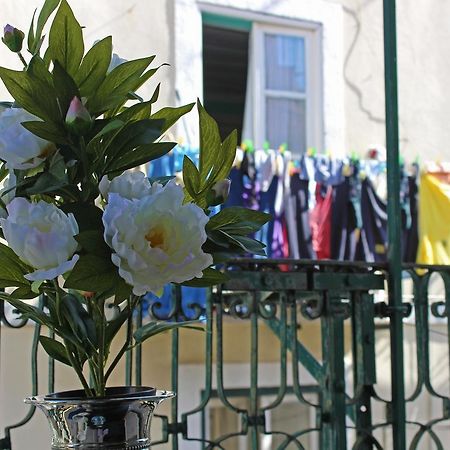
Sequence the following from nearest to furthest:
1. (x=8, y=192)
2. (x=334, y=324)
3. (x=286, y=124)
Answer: (x=8, y=192)
(x=334, y=324)
(x=286, y=124)

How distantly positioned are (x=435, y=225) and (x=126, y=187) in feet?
17.6

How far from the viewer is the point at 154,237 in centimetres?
97

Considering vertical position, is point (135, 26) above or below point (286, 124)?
above

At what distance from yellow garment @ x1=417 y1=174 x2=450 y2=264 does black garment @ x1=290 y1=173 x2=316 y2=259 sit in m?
0.92

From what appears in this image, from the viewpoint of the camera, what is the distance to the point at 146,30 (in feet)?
19.5

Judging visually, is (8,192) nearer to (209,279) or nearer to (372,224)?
(209,279)

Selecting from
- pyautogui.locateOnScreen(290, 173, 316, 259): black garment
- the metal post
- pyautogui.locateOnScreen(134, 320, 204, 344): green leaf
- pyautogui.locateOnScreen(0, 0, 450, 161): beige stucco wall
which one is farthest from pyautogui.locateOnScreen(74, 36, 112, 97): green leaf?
pyautogui.locateOnScreen(0, 0, 450, 161): beige stucco wall

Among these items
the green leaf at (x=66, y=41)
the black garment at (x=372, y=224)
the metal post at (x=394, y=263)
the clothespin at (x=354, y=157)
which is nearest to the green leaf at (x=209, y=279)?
the green leaf at (x=66, y=41)

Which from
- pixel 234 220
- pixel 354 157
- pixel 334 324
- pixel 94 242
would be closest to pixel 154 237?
pixel 94 242

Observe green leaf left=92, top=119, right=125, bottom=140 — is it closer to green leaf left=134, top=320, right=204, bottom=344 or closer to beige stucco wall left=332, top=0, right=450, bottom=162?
green leaf left=134, top=320, right=204, bottom=344

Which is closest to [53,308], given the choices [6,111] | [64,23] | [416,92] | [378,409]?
[6,111]

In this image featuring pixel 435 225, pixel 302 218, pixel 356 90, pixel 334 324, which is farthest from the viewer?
pixel 356 90

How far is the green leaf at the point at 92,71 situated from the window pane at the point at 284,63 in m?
5.87

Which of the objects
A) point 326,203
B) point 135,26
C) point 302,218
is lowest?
point 302,218
